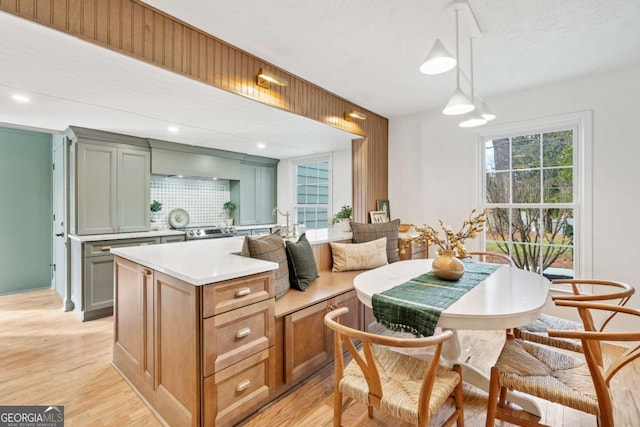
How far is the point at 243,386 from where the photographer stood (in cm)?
175

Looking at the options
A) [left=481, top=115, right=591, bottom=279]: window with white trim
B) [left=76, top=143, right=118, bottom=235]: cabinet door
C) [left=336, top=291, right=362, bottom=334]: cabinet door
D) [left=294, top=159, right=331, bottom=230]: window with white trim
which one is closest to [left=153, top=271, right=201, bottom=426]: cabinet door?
[left=336, top=291, right=362, bottom=334]: cabinet door

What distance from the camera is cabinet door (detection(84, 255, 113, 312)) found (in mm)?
3445

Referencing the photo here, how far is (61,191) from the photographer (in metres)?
3.96

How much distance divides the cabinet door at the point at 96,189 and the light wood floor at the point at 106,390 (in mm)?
1218

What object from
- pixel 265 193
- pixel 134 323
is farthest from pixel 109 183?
pixel 265 193

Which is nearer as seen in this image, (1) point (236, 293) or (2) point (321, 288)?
(1) point (236, 293)

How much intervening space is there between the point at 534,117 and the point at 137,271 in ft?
13.2

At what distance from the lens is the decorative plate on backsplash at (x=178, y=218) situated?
493 centimetres

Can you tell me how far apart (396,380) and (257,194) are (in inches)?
193

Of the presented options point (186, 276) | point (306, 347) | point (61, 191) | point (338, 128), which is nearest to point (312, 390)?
point (306, 347)

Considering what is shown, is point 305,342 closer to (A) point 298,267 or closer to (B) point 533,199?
(A) point 298,267

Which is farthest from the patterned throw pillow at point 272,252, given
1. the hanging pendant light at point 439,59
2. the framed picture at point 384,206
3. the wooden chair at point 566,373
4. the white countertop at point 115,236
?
the white countertop at point 115,236

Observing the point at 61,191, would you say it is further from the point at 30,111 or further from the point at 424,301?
the point at 424,301

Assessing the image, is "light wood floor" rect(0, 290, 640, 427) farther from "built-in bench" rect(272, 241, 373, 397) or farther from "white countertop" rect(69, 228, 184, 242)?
"white countertop" rect(69, 228, 184, 242)
